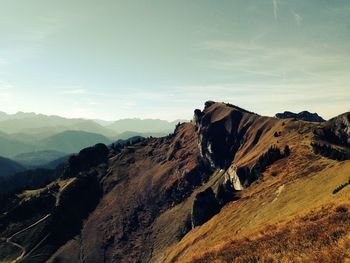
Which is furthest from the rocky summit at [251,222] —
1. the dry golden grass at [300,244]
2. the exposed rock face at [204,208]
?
the exposed rock face at [204,208]

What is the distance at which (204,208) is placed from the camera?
14500 cm

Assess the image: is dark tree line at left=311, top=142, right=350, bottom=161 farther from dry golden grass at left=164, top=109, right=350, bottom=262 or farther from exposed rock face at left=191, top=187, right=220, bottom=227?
exposed rock face at left=191, top=187, right=220, bottom=227

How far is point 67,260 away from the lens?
170m

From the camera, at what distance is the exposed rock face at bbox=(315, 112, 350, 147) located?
146m

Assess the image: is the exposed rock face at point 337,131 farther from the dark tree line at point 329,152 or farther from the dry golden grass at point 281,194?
the dark tree line at point 329,152

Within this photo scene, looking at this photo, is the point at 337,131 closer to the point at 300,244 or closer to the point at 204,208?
the point at 204,208

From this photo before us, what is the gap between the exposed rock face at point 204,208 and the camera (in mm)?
142500

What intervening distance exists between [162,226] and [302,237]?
159684mm

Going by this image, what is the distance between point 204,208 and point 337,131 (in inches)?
2544

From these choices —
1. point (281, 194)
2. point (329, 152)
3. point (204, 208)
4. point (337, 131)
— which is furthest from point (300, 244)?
point (337, 131)

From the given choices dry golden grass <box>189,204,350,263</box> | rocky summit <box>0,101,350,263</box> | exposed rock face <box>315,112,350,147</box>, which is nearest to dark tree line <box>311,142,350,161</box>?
rocky summit <box>0,101,350,263</box>

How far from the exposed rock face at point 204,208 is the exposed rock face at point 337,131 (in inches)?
2019

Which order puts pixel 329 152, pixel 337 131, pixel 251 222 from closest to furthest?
pixel 251 222
pixel 329 152
pixel 337 131

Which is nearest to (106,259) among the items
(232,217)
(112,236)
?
(112,236)
